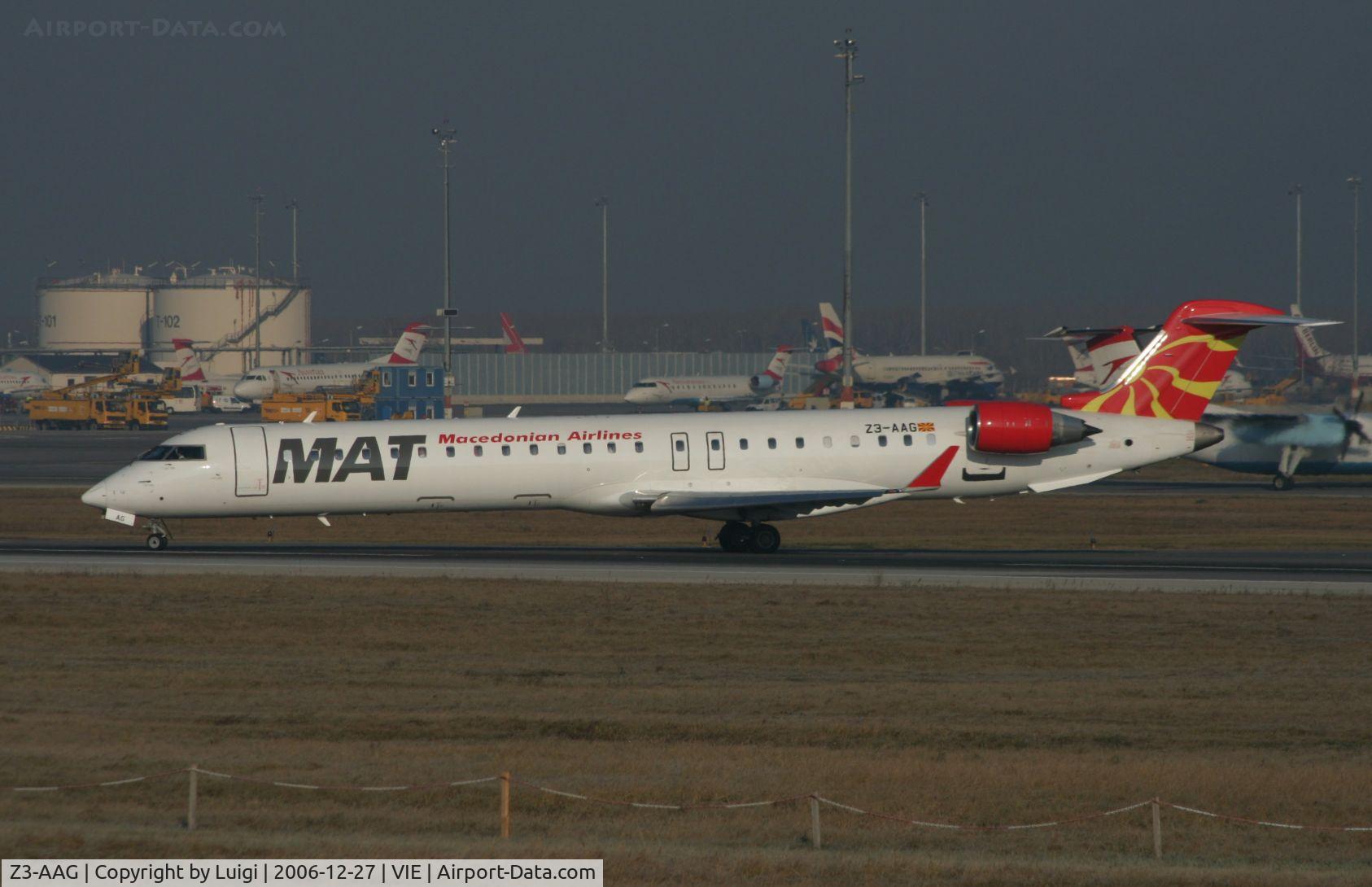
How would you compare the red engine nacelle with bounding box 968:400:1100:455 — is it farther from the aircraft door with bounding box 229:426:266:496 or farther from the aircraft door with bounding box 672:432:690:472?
the aircraft door with bounding box 229:426:266:496

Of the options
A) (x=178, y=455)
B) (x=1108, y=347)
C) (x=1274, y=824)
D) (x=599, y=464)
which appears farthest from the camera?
(x=1108, y=347)

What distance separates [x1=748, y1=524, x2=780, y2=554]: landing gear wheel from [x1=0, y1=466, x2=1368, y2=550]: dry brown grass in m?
2.73

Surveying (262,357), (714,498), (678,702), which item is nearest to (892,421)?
(714,498)

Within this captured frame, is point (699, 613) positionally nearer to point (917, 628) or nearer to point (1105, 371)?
point (917, 628)

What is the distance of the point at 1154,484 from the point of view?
5388 cm

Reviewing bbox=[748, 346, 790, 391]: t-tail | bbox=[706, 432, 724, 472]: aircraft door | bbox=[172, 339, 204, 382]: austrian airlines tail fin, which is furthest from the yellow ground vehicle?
bbox=[706, 432, 724, 472]: aircraft door

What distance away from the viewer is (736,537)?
33344 millimetres

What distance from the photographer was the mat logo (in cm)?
3184

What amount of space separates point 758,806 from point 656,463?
19.5 m

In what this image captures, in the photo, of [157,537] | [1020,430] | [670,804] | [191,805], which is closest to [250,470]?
[157,537]

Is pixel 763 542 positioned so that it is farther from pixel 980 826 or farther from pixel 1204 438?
pixel 980 826

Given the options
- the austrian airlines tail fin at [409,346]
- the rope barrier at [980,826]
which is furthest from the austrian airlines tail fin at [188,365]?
the rope barrier at [980,826]

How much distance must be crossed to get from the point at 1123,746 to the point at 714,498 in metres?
16.6

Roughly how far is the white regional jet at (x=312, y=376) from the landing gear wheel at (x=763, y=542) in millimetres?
83847
